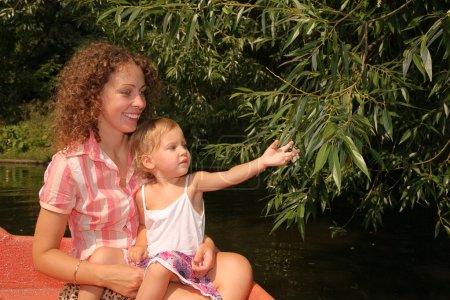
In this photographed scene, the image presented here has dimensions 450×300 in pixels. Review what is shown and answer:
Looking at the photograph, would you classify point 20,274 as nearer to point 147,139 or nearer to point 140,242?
point 140,242

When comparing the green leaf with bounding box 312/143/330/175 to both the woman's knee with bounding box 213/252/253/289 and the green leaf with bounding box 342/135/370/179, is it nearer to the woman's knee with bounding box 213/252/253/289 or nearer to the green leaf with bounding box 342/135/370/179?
the green leaf with bounding box 342/135/370/179

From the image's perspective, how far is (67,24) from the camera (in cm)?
1912

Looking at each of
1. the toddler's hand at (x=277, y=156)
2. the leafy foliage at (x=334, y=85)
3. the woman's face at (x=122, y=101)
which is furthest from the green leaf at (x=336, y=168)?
the woman's face at (x=122, y=101)

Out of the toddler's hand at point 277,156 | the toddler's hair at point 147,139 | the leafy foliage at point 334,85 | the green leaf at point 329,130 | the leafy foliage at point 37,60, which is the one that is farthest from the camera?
the leafy foliage at point 37,60

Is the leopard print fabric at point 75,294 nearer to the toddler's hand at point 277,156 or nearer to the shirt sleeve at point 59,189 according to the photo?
the shirt sleeve at point 59,189

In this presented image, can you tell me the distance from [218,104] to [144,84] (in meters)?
8.26

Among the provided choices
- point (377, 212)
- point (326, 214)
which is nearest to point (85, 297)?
point (377, 212)

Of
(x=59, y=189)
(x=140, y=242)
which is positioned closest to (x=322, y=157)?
(x=140, y=242)

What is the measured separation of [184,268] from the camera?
3.08 m

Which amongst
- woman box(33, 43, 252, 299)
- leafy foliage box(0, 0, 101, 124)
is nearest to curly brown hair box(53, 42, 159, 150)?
woman box(33, 43, 252, 299)

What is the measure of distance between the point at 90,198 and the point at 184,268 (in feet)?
1.73

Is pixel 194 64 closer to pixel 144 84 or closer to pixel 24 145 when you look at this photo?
pixel 144 84

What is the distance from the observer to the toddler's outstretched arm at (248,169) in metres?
3.05

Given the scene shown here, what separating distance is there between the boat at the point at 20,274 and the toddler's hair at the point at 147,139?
1.11 metres
